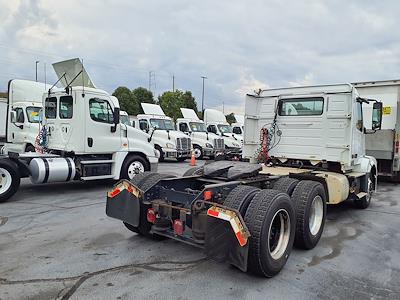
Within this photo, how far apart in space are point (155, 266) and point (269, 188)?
6.68 feet

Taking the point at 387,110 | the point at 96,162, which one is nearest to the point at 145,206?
the point at 96,162

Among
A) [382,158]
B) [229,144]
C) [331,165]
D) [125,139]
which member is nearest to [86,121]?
[125,139]

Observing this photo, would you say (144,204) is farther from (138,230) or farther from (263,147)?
(263,147)

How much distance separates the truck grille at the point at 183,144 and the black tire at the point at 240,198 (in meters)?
14.0

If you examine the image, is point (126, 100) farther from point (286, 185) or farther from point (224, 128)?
point (286, 185)

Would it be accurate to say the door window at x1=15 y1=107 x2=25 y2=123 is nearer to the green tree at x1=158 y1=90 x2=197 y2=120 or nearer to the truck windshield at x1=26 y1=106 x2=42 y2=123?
the truck windshield at x1=26 y1=106 x2=42 y2=123

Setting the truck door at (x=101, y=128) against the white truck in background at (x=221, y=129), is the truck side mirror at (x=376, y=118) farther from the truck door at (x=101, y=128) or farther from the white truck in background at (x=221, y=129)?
the white truck in background at (x=221, y=129)

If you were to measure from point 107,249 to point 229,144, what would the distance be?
17.6 meters

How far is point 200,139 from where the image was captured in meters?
20.7

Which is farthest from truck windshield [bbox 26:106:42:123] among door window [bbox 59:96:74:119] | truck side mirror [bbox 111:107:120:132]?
truck side mirror [bbox 111:107:120:132]

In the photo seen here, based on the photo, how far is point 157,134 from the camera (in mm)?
18328

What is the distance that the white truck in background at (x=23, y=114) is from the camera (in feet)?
42.8

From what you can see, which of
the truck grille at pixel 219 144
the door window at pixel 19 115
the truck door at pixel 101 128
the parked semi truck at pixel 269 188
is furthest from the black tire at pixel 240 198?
the truck grille at pixel 219 144

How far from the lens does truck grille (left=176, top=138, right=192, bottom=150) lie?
710 inches
